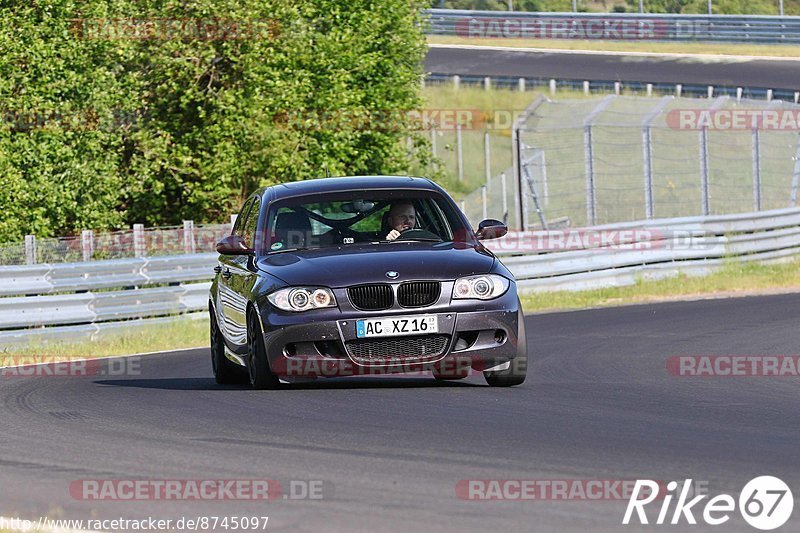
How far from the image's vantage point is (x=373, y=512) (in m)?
6.11

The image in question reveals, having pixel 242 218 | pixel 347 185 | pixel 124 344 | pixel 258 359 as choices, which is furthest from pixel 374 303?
pixel 124 344

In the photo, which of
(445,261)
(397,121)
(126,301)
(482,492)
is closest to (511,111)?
(397,121)

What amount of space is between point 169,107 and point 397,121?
6.34 m

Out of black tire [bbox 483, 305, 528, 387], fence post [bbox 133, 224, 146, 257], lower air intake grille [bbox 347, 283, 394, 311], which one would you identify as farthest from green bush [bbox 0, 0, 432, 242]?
lower air intake grille [bbox 347, 283, 394, 311]

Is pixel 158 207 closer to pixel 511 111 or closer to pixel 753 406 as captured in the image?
pixel 511 111

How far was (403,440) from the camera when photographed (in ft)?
26.2

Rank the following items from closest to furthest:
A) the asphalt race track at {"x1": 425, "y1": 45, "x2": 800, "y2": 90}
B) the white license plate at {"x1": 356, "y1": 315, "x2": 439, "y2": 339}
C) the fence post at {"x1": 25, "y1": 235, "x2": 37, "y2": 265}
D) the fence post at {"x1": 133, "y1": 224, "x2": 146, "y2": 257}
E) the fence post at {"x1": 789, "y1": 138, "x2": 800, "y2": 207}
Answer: the white license plate at {"x1": 356, "y1": 315, "x2": 439, "y2": 339}, the fence post at {"x1": 25, "y1": 235, "x2": 37, "y2": 265}, the fence post at {"x1": 133, "y1": 224, "x2": 146, "y2": 257}, the fence post at {"x1": 789, "y1": 138, "x2": 800, "y2": 207}, the asphalt race track at {"x1": 425, "y1": 45, "x2": 800, "y2": 90}

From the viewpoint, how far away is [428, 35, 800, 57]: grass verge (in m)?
53.7

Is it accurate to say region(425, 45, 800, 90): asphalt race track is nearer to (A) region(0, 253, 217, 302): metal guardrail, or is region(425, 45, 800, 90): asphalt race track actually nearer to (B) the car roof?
(A) region(0, 253, 217, 302): metal guardrail

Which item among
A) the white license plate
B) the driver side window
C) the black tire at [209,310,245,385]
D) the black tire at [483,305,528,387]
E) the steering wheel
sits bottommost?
the black tire at [209,310,245,385]

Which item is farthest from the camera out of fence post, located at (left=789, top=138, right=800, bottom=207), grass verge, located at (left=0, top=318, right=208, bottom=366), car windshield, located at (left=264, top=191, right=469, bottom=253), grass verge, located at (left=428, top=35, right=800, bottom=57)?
Answer: grass verge, located at (left=428, top=35, right=800, bottom=57)

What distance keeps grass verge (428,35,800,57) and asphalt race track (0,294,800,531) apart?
42655 mm

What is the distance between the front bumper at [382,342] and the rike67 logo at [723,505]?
3.79 meters

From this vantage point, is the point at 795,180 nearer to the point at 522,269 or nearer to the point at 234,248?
the point at 522,269
